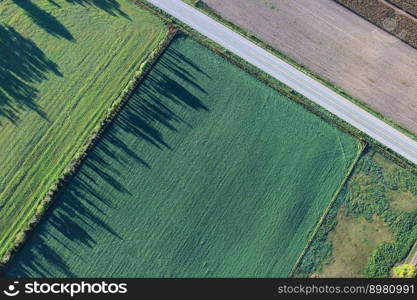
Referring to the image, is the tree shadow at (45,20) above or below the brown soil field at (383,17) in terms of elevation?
below

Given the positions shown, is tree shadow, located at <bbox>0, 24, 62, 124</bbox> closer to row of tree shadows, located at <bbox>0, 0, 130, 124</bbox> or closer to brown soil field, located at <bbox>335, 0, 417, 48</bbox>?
row of tree shadows, located at <bbox>0, 0, 130, 124</bbox>

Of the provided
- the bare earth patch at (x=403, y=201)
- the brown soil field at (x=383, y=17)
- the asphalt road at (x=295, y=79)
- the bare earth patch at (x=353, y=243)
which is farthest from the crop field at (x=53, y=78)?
the bare earth patch at (x=403, y=201)

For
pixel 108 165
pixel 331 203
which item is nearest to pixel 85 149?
pixel 108 165

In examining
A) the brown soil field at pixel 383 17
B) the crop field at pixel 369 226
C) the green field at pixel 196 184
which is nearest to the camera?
the green field at pixel 196 184

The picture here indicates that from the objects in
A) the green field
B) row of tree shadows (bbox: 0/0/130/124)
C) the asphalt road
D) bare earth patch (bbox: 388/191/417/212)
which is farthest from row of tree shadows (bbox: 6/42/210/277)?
bare earth patch (bbox: 388/191/417/212)

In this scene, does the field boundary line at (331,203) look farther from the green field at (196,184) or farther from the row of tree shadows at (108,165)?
the row of tree shadows at (108,165)

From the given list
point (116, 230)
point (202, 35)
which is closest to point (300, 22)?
point (202, 35)
